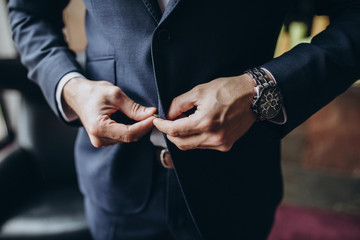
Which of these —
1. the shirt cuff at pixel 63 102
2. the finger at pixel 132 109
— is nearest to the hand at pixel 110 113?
the finger at pixel 132 109

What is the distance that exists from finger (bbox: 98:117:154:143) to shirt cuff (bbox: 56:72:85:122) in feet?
0.72

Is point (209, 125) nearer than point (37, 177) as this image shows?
Yes

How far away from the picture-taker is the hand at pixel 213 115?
445 millimetres

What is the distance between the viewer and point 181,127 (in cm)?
44

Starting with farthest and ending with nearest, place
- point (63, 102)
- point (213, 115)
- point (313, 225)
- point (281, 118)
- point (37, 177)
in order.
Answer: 1. point (313, 225)
2. point (37, 177)
3. point (63, 102)
4. point (281, 118)
5. point (213, 115)

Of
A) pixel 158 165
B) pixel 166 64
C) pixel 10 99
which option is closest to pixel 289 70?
pixel 166 64

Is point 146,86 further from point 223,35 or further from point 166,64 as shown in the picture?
point 223,35

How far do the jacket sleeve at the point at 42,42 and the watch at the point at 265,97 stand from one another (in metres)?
0.50

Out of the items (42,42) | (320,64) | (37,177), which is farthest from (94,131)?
(37,177)

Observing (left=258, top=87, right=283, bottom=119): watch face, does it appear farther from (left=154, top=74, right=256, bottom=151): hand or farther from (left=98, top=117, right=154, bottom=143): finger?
(left=98, top=117, right=154, bottom=143): finger

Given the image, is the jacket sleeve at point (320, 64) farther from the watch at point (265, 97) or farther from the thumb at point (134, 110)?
the thumb at point (134, 110)

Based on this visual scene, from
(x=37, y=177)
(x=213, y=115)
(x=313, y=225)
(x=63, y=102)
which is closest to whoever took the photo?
(x=213, y=115)

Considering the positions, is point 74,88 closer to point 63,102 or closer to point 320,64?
point 63,102

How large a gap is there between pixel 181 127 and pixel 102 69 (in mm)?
318
